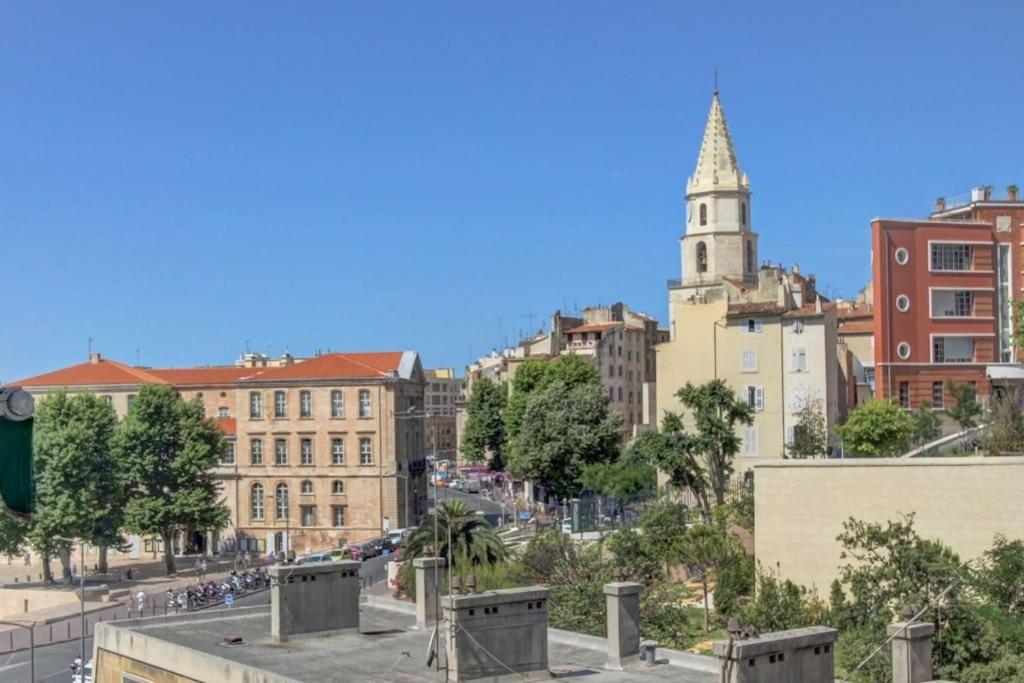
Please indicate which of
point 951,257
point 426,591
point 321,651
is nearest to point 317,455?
point 951,257

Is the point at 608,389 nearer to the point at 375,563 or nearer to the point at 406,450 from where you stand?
the point at 406,450

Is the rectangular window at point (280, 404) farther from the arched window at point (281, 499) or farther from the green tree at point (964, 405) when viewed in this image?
the green tree at point (964, 405)

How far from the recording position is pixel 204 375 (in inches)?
3098

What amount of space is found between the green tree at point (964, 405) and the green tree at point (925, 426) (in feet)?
2.54

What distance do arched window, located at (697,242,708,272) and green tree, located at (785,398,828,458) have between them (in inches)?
2067

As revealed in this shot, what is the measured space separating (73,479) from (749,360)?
32.2 metres

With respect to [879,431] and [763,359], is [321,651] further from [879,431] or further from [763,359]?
[763,359]

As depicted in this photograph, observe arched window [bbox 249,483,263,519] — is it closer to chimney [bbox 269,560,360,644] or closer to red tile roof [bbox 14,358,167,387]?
red tile roof [bbox 14,358,167,387]

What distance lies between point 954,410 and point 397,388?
3054 centimetres

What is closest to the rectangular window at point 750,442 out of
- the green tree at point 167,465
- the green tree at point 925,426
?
the green tree at point 925,426

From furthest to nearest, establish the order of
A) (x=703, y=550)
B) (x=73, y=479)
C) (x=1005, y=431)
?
(x=73, y=479) → (x=1005, y=431) → (x=703, y=550)

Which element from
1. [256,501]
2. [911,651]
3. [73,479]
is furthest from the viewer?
[256,501]

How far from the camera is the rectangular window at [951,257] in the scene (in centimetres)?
5612

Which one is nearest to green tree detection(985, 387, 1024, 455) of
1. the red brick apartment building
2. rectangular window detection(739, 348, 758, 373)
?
the red brick apartment building
